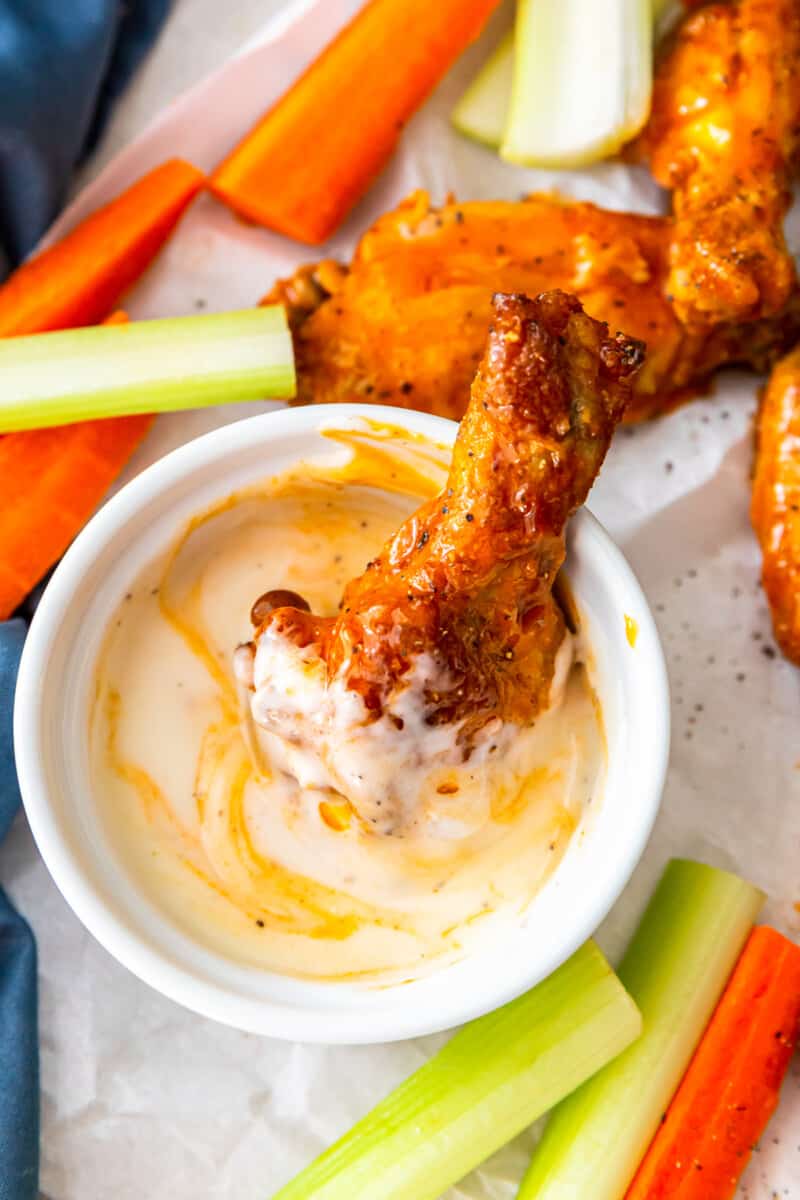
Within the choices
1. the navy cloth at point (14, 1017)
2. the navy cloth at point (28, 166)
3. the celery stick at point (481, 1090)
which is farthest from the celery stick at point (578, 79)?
the celery stick at point (481, 1090)

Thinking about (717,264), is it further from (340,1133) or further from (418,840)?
(340,1133)

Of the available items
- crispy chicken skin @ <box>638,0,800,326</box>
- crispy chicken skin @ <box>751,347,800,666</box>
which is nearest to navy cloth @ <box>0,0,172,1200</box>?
crispy chicken skin @ <box>638,0,800,326</box>

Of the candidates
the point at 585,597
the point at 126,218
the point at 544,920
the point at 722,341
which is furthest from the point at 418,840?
the point at 126,218

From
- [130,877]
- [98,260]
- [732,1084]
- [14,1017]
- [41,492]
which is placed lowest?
[14,1017]

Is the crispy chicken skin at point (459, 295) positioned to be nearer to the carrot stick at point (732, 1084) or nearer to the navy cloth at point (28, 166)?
the navy cloth at point (28, 166)

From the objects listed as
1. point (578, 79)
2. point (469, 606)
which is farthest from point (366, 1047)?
point (578, 79)

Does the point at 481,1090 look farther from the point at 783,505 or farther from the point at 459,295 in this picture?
the point at 459,295

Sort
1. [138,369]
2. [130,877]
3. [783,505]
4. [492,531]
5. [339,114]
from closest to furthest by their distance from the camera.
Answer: [492,531] → [130,877] → [138,369] → [783,505] → [339,114]
